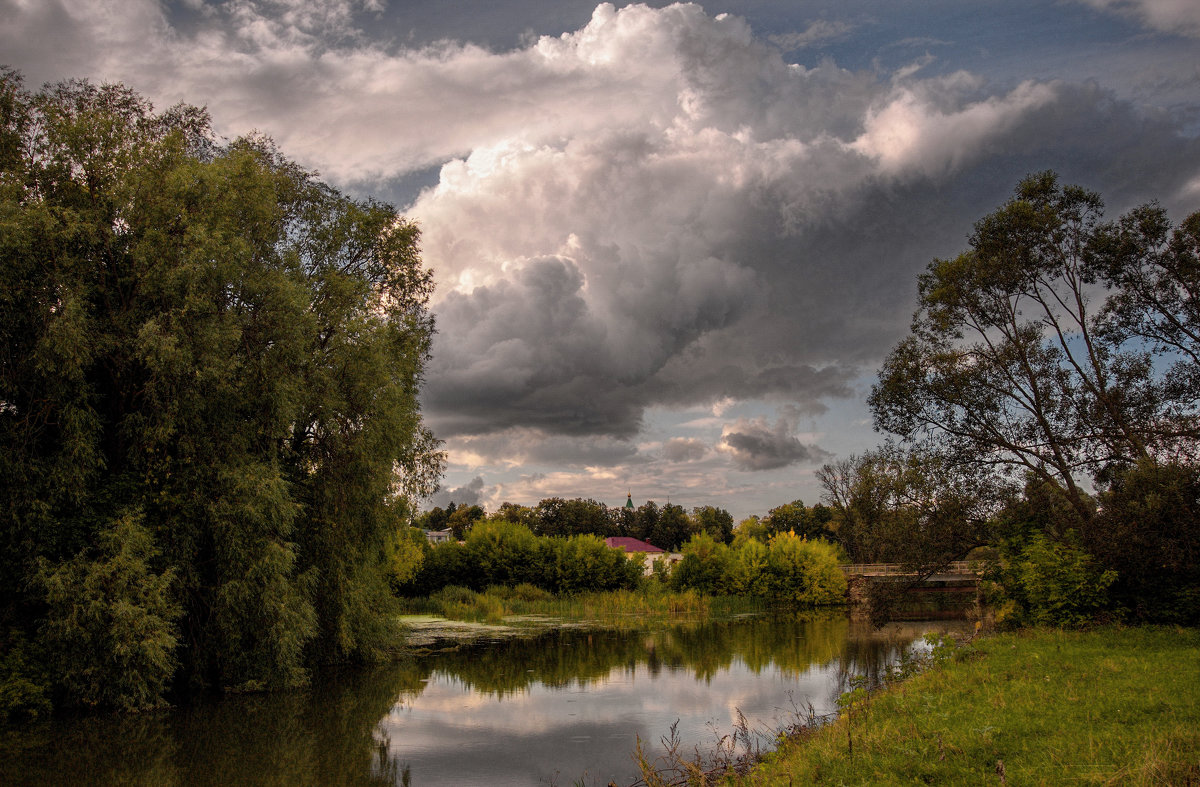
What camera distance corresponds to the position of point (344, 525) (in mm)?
19938

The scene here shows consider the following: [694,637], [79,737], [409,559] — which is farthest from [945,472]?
[409,559]

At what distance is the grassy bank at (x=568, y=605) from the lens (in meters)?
36.5

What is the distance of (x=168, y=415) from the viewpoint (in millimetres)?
16031

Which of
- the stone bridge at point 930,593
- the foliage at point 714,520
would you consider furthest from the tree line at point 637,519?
the stone bridge at point 930,593

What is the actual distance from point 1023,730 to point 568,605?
3206 centimetres

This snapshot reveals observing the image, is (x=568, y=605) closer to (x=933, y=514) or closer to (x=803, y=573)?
(x=803, y=573)

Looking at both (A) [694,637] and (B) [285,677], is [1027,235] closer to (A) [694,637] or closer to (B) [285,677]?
(A) [694,637]

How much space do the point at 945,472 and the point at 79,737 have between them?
68.7 feet

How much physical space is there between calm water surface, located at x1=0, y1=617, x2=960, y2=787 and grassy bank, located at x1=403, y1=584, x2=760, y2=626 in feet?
44.8

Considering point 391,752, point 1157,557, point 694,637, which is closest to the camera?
point 391,752

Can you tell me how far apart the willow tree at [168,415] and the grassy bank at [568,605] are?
55.5ft

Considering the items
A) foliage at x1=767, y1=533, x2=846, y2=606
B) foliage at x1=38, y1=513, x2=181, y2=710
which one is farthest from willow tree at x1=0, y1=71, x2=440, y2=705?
foliage at x1=767, y1=533, x2=846, y2=606

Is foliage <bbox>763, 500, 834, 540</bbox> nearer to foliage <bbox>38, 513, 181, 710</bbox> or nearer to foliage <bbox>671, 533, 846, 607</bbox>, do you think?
foliage <bbox>671, 533, 846, 607</bbox>

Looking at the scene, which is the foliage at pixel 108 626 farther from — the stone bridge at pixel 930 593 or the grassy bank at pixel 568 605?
the stone bridge at pixel 930 593
